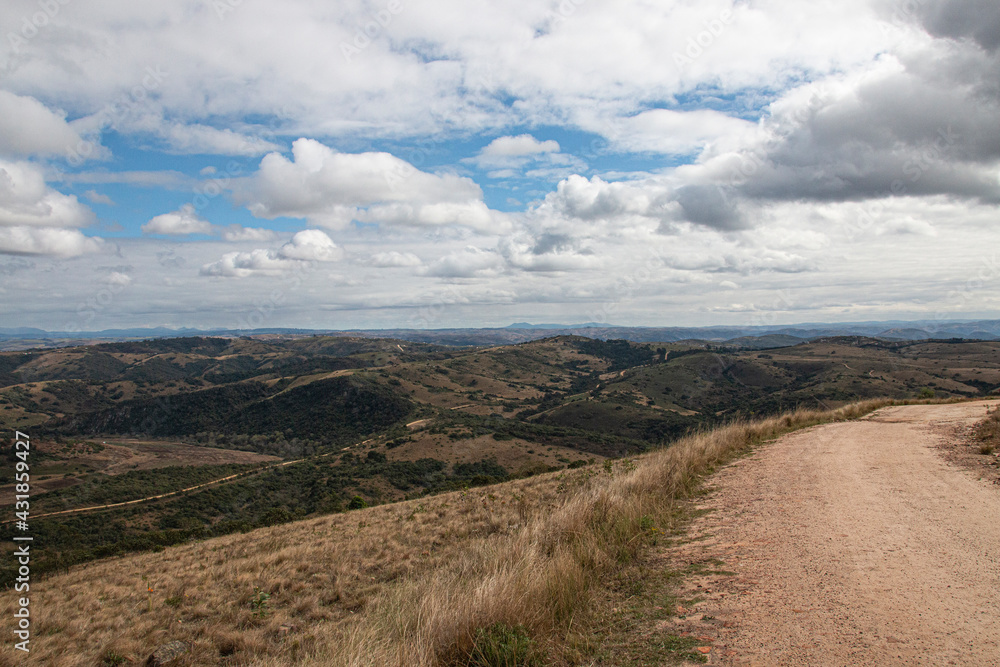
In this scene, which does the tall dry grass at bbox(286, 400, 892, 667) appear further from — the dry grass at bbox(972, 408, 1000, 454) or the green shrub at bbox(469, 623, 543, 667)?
the dry grass at bbox(972, 408, 1000, 454)

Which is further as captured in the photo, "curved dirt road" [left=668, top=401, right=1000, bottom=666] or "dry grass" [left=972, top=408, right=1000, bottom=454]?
"dry grass" [left=972, top=408, right=1000, bottom=454]

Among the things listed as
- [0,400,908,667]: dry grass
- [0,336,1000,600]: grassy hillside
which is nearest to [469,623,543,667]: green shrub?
[0,400,908,667]: dry grass

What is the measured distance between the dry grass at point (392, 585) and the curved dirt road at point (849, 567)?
119 centimetres

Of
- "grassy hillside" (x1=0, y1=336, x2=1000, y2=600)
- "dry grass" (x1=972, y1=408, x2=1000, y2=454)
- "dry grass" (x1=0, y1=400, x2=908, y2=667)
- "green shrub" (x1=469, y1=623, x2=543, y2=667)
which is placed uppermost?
"dry grass" (x1=972, y1=408, x2=1000, y2=454)

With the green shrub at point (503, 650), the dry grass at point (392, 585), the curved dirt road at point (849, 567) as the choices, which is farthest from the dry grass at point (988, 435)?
the green shrub at point (503, 650)

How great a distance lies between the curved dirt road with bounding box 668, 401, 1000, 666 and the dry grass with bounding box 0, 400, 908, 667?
1194 millimetres

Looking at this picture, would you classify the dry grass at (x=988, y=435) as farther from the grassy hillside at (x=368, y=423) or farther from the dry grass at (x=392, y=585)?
the grassy hillside at (x=368, y=423)

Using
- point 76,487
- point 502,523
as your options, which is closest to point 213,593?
point 502,523

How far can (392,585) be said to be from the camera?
8.65m

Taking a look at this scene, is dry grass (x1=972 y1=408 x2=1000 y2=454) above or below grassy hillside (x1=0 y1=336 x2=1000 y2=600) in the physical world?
above

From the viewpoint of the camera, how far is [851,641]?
3.66 meters

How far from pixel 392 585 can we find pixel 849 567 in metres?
6.99

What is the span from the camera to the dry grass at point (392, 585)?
448 centimetres

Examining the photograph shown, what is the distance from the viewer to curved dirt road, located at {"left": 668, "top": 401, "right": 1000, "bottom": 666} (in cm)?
364
